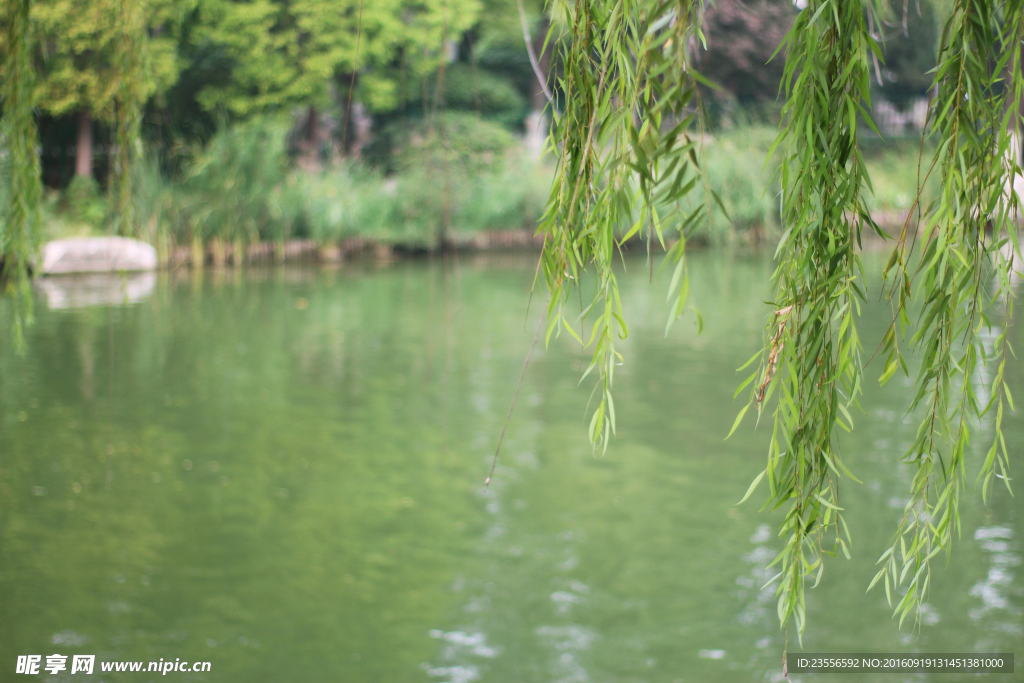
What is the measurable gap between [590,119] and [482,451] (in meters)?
4.68

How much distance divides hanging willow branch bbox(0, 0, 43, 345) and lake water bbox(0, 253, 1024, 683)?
12.0 inches

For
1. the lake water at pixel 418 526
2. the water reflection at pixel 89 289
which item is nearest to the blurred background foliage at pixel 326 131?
the water reflection at pixel 89 289

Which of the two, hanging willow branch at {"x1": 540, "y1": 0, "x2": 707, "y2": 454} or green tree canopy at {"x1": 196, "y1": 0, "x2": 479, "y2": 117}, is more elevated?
green tree canopy at {"x1": 196, "y1": 0, "x2": 479, "y2": 117}

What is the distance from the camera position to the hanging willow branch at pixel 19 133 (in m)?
Answer: 2.21

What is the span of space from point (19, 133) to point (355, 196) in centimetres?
1525

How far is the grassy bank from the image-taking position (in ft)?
50.0

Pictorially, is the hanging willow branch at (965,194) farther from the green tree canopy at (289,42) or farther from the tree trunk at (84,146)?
the green tree canopy at (289,42)

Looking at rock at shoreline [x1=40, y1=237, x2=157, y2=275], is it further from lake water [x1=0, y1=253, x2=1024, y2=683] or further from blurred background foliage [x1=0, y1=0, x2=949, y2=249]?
lake water [x1=0, y1=253, x2=1024, y2=683]

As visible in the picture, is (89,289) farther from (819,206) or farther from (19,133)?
(819,206)

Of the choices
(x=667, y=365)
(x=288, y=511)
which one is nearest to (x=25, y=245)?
(x=288, y=511)

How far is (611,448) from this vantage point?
6.14 meters

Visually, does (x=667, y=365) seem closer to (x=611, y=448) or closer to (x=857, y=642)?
(x=611, y=448)

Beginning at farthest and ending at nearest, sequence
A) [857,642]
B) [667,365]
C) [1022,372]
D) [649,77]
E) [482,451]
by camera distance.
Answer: [667,365] → [1022,372] → [482,451] → [857,642] → [649,77]

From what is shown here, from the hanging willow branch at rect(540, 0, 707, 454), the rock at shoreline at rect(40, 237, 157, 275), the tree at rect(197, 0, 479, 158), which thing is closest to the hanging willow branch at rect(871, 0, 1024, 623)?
the hanging willow branch at rect(540, 0, 707, 454)
